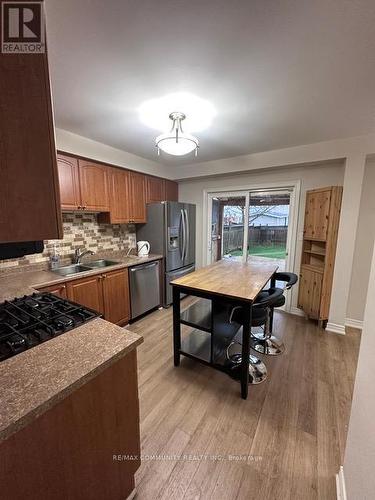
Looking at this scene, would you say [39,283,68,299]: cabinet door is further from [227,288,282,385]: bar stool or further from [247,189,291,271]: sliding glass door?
[247,189,291,271]: sliding glass door

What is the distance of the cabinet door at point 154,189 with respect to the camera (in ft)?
11.4

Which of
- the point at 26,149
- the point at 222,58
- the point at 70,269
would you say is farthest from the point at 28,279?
the point at 222,58

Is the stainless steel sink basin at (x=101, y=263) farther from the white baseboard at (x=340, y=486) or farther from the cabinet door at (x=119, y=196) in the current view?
the white baseboard at (x=340, y=486)

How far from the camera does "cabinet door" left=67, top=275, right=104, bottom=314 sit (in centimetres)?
224

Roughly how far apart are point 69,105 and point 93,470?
2444mm

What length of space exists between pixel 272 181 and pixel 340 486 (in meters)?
3.24

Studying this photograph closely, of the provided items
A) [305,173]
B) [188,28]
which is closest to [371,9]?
[188,28]

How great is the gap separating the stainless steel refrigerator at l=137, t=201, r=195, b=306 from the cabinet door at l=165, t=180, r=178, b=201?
45cm

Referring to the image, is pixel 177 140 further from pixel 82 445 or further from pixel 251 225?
pixel 251 225

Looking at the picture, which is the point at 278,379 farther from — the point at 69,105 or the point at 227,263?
the point at 69,105

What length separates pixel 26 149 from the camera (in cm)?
71

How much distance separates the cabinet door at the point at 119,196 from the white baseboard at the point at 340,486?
10.1 feet

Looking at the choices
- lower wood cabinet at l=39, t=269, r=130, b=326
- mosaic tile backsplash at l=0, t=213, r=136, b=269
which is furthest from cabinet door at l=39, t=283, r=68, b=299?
mosaic tile backsplash at l=0, t=213, r=136, b=269

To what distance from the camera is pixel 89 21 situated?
1.05 m
